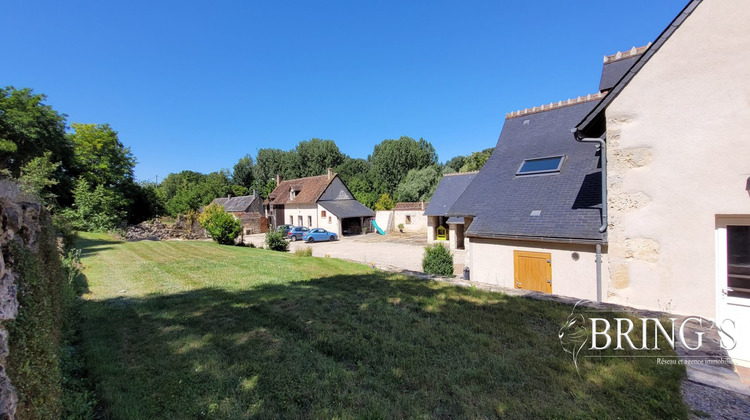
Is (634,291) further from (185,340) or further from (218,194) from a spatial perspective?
(218,194)

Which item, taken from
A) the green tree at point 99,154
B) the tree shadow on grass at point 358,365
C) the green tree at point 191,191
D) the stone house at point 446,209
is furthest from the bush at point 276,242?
the green tree at point 191,191

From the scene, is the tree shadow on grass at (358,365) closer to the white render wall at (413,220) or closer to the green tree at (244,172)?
the white render wall at (413,220)

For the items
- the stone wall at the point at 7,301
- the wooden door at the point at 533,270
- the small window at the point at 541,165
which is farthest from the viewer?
the small window at the point at 541,165

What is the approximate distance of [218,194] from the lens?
53.0 m

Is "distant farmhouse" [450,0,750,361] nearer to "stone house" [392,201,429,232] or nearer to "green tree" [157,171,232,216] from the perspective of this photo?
"stone house" [392,201,429,232]

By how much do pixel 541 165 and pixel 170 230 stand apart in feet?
102

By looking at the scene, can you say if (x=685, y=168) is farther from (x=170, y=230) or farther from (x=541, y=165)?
(x=170, y=230)

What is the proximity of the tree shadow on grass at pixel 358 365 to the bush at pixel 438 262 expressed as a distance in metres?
5.47

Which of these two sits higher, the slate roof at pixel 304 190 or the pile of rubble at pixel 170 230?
the slate roof at pixel 304 190

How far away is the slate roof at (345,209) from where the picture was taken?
31.2m

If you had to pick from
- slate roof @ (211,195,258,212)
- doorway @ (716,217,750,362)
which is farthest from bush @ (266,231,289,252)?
slate roof @ (211,195,258,212)

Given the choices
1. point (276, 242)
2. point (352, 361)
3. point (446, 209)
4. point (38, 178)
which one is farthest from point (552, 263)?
point (38, 178)

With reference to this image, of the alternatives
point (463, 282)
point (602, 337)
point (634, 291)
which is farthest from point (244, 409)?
point (634, 291)

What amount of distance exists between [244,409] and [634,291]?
594cm
